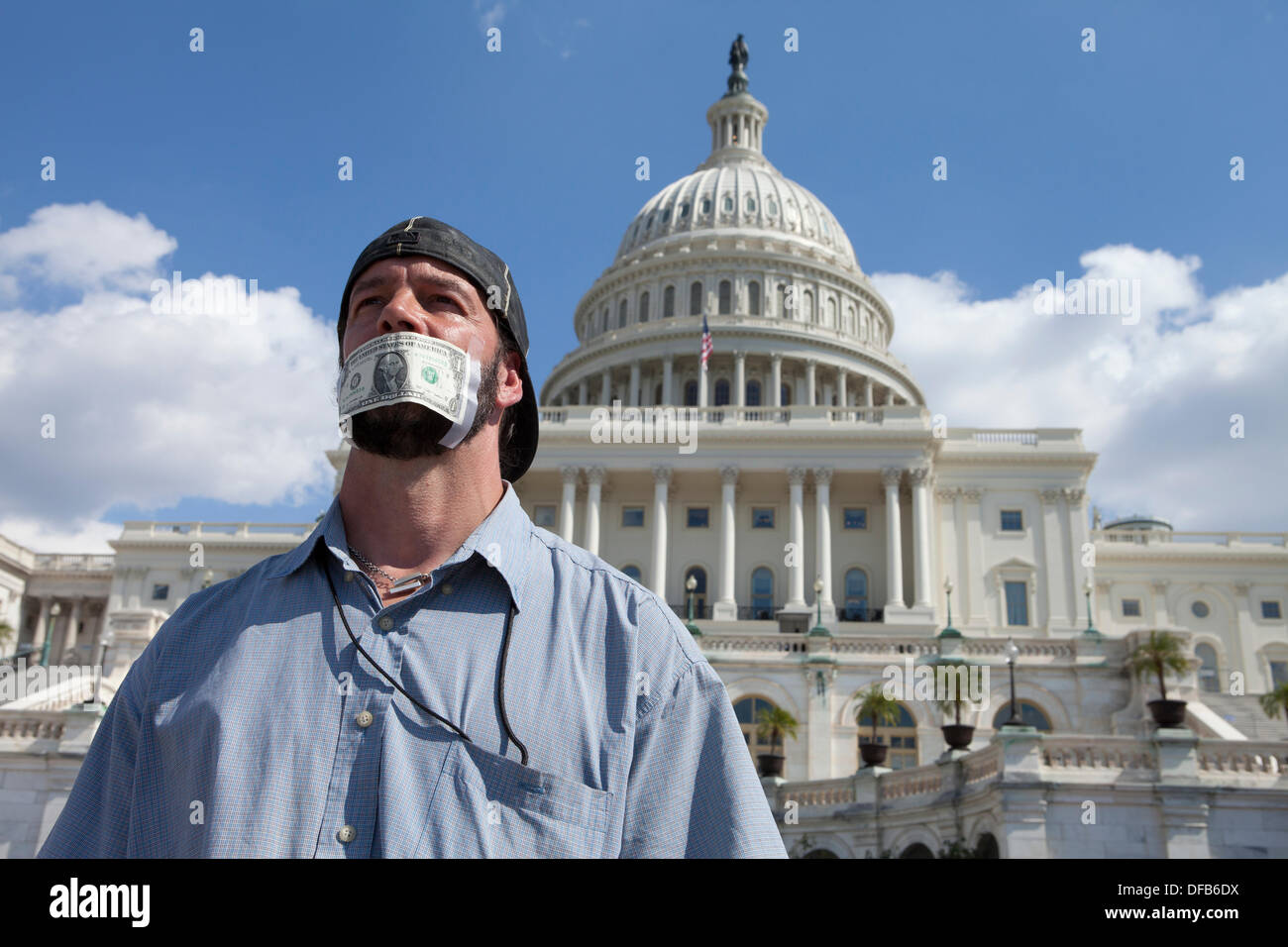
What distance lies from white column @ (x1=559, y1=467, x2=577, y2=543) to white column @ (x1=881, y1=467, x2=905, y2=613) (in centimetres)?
1920

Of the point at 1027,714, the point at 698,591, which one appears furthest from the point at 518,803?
the point at 698,591

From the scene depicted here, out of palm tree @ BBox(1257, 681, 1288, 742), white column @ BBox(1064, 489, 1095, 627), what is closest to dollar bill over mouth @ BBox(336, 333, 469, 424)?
palm tree @ BBox(1257, 681, 1288, 742)

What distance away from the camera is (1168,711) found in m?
24.5

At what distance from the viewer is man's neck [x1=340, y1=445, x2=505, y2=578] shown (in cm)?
358

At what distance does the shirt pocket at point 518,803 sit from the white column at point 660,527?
214ft

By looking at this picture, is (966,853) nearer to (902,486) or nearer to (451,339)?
(451,339)

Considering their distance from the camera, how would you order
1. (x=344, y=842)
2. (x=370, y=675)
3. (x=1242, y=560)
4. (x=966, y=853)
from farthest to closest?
1. (x=1242, y=560)
2. (x=966, y=853)
3. (x=370, y=675)
4. (x=344, y=842)

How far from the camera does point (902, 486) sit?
234 ft

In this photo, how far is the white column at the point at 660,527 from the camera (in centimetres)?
6906

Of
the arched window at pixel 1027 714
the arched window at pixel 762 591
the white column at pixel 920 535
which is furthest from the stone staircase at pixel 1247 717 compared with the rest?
the arched window at pixel 762 591

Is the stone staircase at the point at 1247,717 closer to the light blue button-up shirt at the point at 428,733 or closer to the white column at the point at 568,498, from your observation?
the white column at the point at 568,498

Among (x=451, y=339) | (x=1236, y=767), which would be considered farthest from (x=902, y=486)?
(x=451, y=339)
